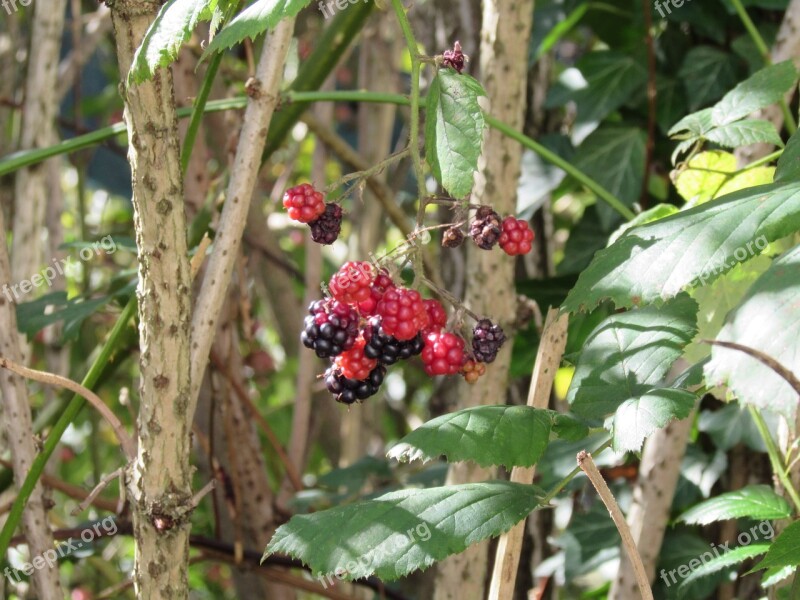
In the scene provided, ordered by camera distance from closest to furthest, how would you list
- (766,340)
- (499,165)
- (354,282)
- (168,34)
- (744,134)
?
(766,340)
(168,34)
(354,282)
(744,134)
(499,165)

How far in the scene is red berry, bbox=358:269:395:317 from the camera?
72 cm

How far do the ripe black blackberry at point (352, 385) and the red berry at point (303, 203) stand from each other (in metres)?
0.12

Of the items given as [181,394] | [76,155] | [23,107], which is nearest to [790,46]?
[181,394]

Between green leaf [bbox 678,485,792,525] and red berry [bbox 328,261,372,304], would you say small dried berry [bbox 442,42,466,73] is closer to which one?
red berry [bbox 328,261,372,304]

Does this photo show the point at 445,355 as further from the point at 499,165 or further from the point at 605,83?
the point at 605,83

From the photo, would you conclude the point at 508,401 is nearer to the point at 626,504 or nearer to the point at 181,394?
the point at 626,504

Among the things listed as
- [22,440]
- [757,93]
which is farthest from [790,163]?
[22,440]

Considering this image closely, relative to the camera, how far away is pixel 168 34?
60cm

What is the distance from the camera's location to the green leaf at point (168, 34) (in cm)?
60

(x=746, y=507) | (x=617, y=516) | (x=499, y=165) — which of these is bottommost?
(x=746, y=507)

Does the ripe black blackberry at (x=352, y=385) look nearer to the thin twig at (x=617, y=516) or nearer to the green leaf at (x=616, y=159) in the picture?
the thin twig at (x=617, y=516)

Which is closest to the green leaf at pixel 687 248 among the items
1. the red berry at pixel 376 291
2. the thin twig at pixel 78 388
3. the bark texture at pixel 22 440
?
the red berry at pixel 376 291

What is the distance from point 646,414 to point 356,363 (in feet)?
0.74

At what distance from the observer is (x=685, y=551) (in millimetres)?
1296
